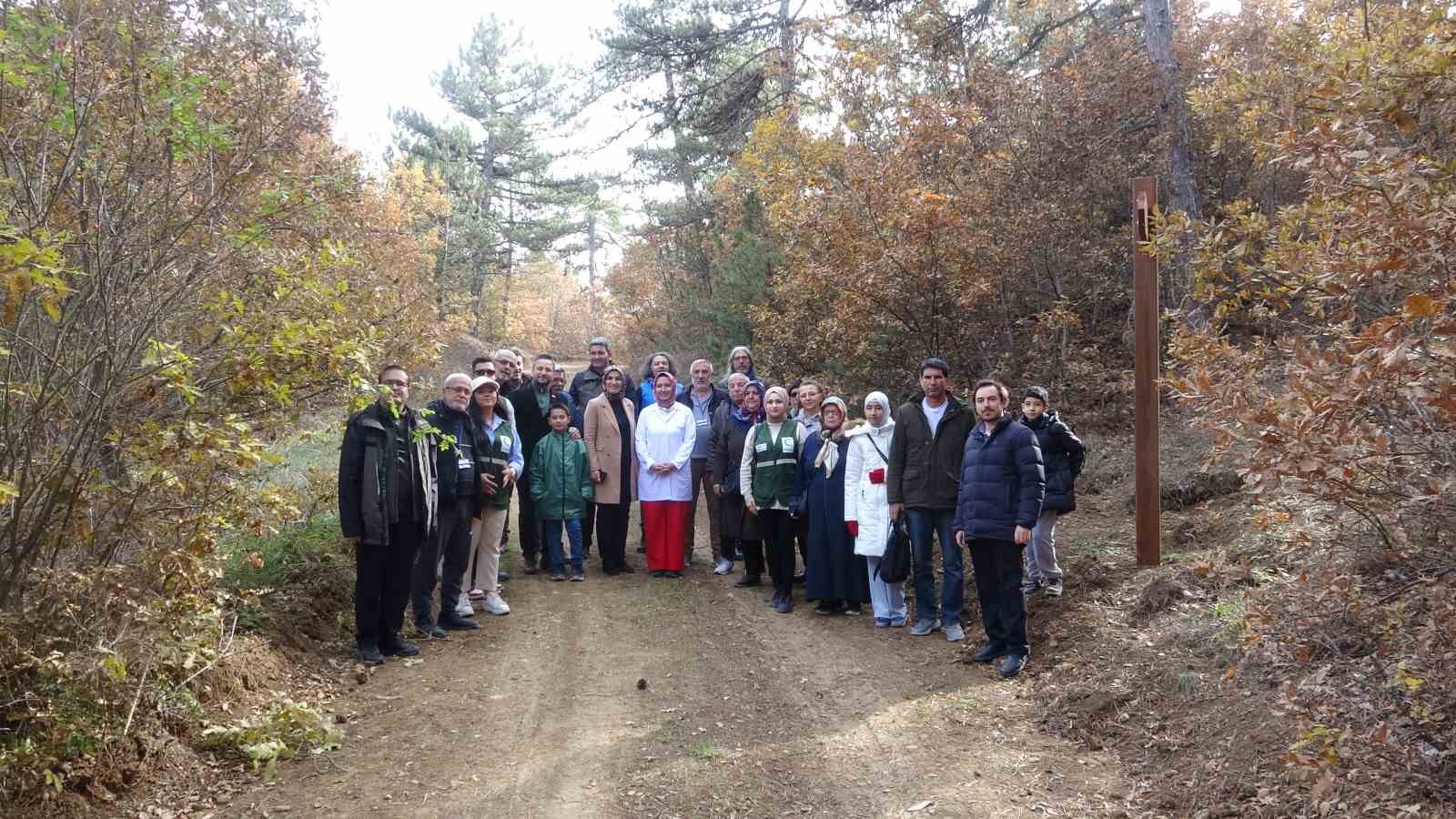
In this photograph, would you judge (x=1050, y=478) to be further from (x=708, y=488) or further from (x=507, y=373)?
(x=507, y=373)

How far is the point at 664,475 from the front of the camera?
29.9ft

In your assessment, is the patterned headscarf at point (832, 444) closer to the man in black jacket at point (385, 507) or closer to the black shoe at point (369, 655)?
the man in black jacket at point (385, 507)

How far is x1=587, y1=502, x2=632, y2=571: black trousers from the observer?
30.1 ft

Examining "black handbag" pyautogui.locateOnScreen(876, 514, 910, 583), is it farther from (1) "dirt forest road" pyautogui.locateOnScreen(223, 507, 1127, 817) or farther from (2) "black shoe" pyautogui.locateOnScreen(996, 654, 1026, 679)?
(2) "black shoe" pyautogui.locateOnScreen(996, 654, 1026, 679)

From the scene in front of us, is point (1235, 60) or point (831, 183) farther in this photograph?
point (831, 183)

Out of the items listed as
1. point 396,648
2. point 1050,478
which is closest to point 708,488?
point 1050,478

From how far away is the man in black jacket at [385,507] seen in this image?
20.5 ft

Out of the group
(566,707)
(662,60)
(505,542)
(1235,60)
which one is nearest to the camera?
(566,707)

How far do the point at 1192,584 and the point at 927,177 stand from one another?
716 centimetres

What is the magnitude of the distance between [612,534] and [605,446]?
85 centimetres

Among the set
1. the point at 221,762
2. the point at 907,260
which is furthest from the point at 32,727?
the point at 907,260

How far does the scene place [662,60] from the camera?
21312 millimetres

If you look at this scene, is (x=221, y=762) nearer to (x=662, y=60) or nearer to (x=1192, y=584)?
(x=1192, y=584)

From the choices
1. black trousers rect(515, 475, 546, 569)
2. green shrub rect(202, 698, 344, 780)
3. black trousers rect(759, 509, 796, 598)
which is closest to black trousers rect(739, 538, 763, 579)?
black trousers rect(759, 509, 796, 598)
